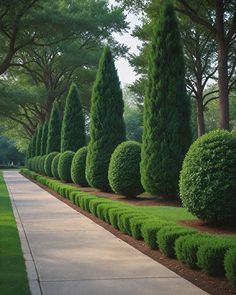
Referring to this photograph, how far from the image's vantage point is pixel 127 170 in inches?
675

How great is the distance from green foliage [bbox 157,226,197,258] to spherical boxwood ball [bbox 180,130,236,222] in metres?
1.45

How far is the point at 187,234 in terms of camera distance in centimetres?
829

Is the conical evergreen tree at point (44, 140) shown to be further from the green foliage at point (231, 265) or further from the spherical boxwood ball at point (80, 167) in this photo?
the green foliage at point (231, 265)

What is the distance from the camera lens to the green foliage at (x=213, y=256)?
6.82 m

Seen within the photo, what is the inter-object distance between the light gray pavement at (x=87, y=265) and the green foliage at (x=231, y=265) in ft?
1.44

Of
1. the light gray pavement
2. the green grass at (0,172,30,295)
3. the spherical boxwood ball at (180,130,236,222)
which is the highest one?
the spherical boxwood ball at (180,130,236,222)

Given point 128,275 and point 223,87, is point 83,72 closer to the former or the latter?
point 223,87

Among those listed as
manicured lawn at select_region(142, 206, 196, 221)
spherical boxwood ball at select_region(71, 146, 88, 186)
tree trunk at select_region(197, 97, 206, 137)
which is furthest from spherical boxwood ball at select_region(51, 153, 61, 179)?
manicured lawn at select_region(142, 206, 196, 221)

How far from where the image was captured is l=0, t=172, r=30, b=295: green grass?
6312 mm

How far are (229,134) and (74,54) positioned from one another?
32.1 meters

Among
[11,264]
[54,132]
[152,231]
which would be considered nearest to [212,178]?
[152,231]

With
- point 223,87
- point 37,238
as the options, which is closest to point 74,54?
point 223,87

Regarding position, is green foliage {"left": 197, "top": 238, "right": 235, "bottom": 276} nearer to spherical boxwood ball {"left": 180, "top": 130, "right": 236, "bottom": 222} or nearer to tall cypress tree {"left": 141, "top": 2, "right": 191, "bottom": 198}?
spherical boxwood ball {"left": 180, "top": 130, "right": 236, "bottom": 222}

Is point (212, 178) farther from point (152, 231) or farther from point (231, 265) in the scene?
point (231, 265)
